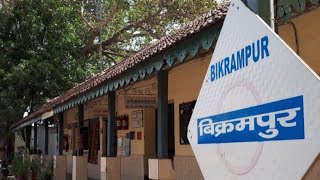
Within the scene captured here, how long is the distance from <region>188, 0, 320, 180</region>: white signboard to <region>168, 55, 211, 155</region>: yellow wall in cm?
593

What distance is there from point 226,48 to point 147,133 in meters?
10.6

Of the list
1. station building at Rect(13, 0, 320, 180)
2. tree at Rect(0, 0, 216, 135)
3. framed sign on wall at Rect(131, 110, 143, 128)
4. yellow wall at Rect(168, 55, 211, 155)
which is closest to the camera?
station building at Rect(13, 0, 320, 180)

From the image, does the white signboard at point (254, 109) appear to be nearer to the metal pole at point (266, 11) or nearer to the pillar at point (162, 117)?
the metal pole at point (266, 11)

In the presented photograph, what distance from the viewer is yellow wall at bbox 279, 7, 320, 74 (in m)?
5.95

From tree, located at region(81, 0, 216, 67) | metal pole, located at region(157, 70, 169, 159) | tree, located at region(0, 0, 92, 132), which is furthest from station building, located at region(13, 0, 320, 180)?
tree, located at region(81, 0, 216, 67)

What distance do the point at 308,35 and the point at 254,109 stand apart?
3824mm

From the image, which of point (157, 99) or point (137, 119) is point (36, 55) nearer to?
point (137, 119)

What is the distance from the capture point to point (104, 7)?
24.7 metres

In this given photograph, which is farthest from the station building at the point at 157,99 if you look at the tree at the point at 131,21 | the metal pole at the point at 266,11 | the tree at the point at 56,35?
the tree at the point at 131,21

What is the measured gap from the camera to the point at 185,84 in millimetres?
10469

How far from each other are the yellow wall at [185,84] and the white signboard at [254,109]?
5929mm

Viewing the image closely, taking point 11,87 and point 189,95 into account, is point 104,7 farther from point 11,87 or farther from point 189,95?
point 189,95

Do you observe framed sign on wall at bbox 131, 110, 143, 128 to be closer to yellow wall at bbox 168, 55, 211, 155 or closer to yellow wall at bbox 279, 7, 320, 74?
yellow wall at bbox 168, 55, 211, 155

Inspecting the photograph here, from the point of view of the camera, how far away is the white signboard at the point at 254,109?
2207 mm
